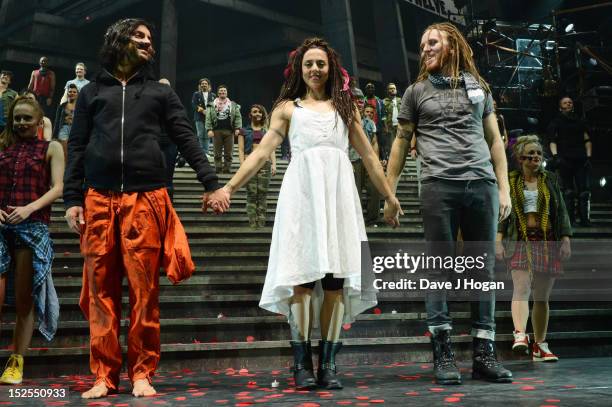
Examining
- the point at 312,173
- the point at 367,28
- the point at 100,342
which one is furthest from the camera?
the point at 367,28

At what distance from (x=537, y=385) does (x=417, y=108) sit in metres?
1.78

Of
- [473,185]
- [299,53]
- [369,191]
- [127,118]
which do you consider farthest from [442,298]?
[369,191]

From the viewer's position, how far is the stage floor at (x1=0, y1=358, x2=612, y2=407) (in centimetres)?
338

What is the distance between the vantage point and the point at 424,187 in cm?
422

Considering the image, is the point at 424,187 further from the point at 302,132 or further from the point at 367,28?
the point at 367,28

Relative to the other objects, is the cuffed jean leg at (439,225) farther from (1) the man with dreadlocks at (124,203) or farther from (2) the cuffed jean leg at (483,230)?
(1) the man with dreadlocks at (124,203)

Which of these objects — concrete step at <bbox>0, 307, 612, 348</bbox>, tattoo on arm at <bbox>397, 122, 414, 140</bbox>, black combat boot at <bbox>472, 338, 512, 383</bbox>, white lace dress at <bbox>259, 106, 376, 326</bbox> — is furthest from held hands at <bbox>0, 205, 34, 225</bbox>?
black combat boot at <bbox>472, 338, 512, 383</bbox>

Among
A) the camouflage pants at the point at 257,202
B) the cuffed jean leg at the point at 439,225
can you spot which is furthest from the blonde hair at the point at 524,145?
the camouflage pants at the point at 257,202

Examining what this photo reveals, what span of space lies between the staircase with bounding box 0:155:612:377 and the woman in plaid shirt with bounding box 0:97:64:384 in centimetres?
41

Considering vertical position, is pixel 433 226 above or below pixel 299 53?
below

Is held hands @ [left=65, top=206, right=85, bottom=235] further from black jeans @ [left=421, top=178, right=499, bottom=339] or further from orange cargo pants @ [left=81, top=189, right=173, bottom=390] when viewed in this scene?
black jeans @ [left=421, top=178, right=499, bottom=339]

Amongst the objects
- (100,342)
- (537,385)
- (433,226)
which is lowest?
(537,385)

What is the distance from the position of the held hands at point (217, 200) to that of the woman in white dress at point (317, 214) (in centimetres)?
2

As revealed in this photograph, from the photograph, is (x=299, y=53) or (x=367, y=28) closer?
(x=299, y=53)
